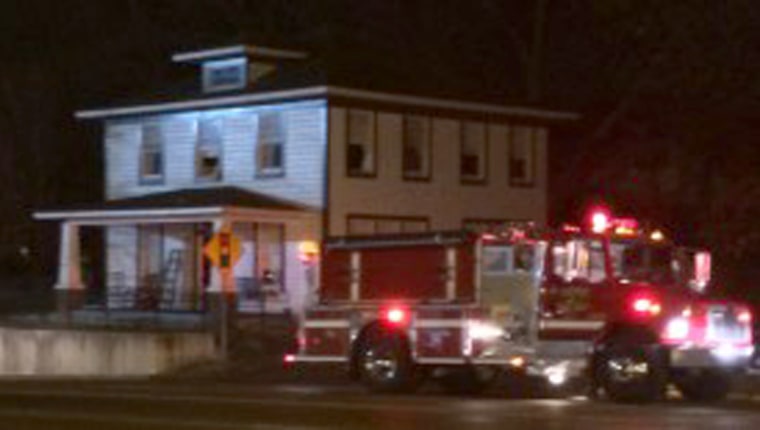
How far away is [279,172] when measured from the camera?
42594mm

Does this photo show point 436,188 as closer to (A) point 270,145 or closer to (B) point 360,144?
(B) point 360,144

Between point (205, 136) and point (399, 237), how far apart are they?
1826cm

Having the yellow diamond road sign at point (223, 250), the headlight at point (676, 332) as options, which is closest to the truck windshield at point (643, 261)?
the headlight at point (676, 332)

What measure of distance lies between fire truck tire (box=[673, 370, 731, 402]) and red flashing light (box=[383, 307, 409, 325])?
4.17 metres

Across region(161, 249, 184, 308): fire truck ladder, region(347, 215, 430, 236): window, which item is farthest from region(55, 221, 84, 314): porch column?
region(347, 215, 430, 236): window

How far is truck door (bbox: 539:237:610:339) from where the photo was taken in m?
24.6

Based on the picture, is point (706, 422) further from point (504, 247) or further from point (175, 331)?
point (175, 331)

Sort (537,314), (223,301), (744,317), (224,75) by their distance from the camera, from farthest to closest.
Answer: (224,75) → (223,301) → (537,314) → (744,317)

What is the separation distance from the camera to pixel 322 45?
4678 centimetres

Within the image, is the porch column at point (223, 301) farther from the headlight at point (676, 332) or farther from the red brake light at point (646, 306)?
the headlight at point (676, 332)

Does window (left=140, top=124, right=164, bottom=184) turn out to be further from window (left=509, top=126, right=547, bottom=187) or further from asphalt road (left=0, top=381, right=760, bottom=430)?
asphalt road (left=0, top=381, right=760, bottom=430)

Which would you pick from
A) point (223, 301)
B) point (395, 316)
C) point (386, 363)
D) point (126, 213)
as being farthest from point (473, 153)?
point (386, 363)

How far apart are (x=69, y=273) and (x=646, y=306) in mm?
23698

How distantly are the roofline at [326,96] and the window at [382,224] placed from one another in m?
2.87
